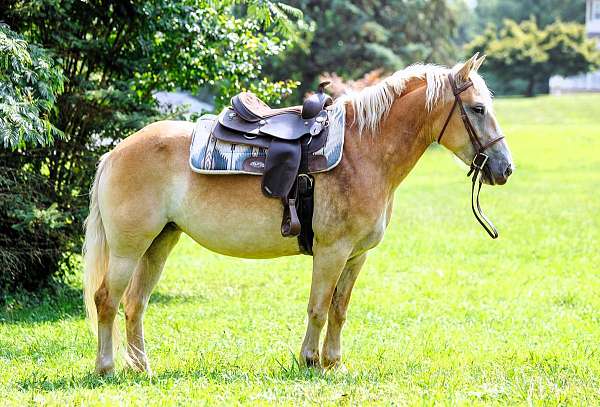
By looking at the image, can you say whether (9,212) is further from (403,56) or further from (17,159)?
(403,56)

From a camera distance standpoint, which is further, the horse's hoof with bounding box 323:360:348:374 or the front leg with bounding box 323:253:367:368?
the front leg with bounding box 323:253:367:368

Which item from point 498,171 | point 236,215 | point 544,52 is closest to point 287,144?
point 236,215

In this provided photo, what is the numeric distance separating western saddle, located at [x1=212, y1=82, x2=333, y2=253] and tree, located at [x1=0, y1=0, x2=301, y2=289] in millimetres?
2628

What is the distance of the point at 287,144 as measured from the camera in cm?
575

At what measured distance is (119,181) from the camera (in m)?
5.94

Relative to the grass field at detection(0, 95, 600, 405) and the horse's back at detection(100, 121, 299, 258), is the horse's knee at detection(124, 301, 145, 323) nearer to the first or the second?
the grass field at detection(0, 95, 600, 405)

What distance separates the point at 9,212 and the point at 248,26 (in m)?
3.64

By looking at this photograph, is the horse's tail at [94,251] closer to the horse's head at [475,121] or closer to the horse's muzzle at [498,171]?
the horse's head at [475,121]

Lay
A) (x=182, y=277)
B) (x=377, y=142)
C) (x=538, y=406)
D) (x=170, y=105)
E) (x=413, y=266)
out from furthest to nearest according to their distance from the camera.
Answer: (x=413, y=266), (x=182, y=277), (x=170, y=105), (x=377, y=142), (x=538, y=406)

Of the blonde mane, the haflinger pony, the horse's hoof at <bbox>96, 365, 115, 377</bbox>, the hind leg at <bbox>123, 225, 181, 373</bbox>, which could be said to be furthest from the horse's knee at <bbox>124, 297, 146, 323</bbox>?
the blonde mane

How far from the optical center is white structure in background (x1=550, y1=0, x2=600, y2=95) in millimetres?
64938

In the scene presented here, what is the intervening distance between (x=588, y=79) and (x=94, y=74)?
6178 cm

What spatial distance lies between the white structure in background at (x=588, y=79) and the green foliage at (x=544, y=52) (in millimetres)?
11202

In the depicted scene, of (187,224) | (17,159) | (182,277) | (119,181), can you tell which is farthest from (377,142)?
(182,277)
